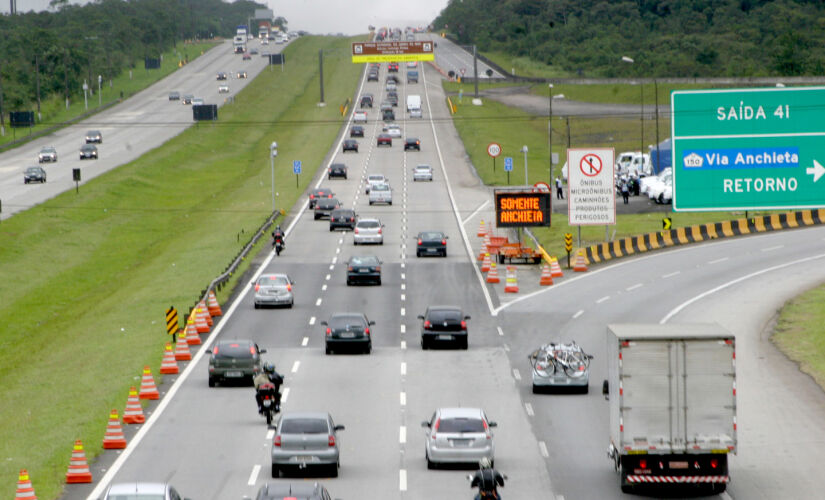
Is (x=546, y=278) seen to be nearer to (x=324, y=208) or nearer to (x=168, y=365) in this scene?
(x=168, y=365)

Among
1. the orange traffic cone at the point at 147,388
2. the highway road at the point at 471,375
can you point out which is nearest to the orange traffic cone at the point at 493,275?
the highway road at the point at 471,375

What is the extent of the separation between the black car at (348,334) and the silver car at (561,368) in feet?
28.3

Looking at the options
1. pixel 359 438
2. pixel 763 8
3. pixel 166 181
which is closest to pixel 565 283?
pixel 359 438

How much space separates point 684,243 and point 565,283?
12.4 meters

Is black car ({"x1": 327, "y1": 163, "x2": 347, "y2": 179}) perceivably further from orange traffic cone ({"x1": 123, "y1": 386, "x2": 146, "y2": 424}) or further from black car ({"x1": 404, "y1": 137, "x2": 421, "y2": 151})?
orange traffic cone ({"x1": 123, "y1": 386, "x2": 146, "y2": 424})

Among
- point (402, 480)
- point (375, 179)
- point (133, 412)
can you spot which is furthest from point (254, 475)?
point (375, 179)

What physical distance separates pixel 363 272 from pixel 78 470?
3145cm

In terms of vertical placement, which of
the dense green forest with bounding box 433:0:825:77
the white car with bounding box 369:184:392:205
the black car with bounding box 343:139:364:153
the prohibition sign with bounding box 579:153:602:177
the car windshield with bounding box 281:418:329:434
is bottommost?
the car windshield with bounding box 281:418:329:434

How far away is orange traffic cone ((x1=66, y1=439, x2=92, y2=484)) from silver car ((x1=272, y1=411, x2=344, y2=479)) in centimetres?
402

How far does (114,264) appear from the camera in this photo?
72188 millimetres

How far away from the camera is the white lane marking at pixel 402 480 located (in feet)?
82.5

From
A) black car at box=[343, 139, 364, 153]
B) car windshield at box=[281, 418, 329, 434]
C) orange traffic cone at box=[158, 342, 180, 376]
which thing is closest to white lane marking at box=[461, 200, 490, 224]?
black car at box=[343, 139, 364, 153]

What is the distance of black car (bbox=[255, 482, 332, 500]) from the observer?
61.4ft

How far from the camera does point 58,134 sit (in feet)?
429
